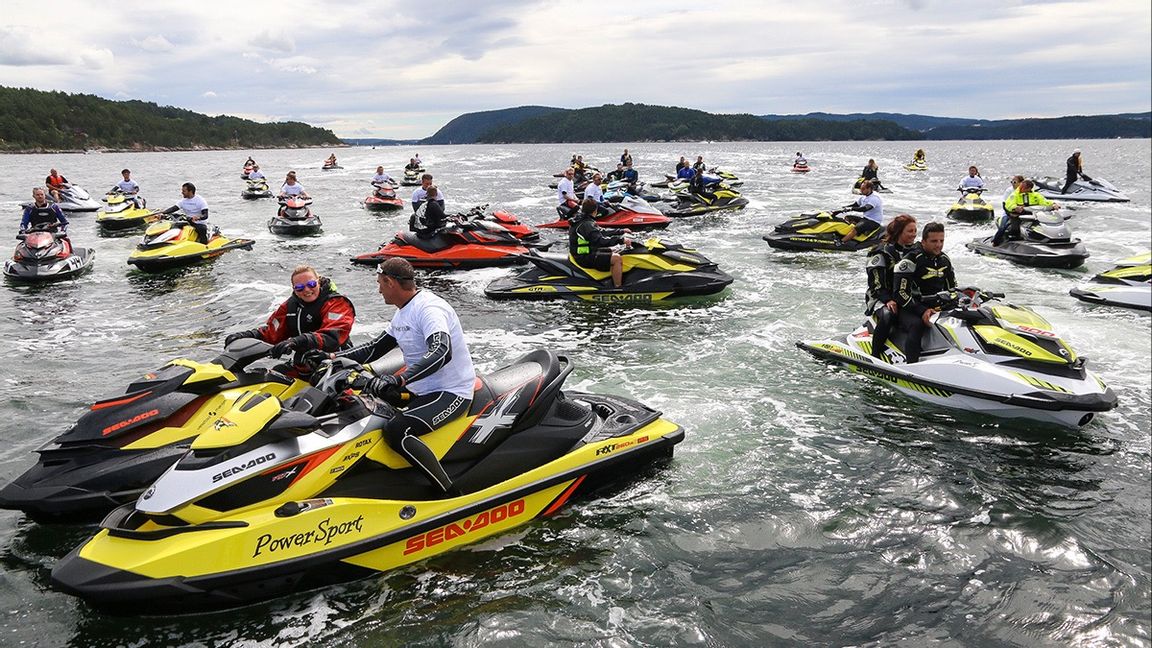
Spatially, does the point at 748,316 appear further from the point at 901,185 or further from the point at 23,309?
the point at 901,185

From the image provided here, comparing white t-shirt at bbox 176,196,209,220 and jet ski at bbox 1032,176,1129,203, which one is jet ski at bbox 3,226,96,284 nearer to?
white t-shirt at bbox 176,196,209,220

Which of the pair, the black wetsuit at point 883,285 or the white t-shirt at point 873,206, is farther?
the white t-shirt at point 873,206

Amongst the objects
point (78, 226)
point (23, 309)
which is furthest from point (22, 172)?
point (23, 309)

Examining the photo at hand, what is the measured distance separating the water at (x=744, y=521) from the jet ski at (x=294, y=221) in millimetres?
11133

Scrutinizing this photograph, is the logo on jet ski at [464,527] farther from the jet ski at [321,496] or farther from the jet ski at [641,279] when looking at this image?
the jet ski at [641,279]

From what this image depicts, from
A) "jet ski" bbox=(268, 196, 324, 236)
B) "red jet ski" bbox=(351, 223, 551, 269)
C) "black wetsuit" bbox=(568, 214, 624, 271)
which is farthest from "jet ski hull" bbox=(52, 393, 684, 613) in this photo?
"jet ski" bbox=(268, 196, 324, 236)

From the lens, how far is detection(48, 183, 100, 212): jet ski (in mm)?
33094

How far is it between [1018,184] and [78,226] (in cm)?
3506

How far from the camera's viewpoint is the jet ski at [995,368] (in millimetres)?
7922

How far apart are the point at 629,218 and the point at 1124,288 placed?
49.1 feet

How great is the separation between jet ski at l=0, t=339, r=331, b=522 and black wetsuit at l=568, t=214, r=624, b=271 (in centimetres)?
920

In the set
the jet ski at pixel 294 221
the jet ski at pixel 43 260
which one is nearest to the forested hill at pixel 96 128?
the jet ski at pixel 294 221

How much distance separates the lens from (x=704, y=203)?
3036 centimetres

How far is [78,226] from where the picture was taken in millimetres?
28984
